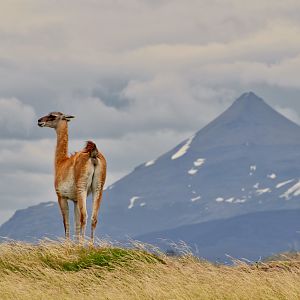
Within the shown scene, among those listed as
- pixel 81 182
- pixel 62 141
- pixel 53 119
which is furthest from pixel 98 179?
pixel 53 119

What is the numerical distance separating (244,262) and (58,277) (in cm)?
447

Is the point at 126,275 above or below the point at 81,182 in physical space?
below

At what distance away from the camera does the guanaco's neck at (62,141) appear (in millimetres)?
28462

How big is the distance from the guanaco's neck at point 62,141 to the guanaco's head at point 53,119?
109 millimetres

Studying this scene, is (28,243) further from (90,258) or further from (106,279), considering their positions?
(106,279)

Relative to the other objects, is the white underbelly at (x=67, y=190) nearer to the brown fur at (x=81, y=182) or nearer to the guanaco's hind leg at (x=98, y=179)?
the brown fur at (x=81, y=182)

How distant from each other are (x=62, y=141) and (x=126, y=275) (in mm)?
8569

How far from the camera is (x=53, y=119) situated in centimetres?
2900

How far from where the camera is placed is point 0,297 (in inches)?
772

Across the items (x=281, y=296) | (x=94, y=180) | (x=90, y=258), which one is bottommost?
(x=281, y=296)

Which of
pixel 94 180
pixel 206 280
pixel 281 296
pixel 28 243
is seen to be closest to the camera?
pixel 281 296

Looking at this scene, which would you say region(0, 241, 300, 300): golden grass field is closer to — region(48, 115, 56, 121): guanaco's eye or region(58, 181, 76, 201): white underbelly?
region(58, 181, 76, 201): white underbelly

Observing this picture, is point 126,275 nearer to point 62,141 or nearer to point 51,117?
point 62,141

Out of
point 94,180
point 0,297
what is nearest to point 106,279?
point 0,297
